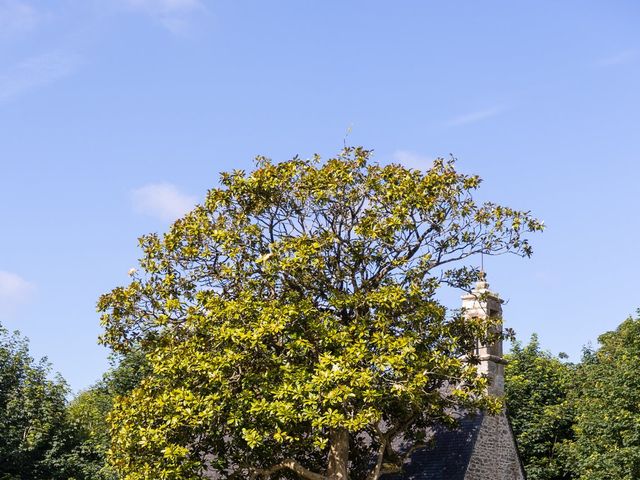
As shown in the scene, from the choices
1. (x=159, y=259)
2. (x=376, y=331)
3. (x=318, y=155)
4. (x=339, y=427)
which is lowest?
(x=339, y=427)

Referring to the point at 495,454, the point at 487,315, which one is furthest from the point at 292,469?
the point at 487,315

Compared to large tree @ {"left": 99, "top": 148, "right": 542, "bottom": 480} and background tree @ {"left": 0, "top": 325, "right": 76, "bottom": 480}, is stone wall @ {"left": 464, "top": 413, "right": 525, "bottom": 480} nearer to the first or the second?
large tree @ {"left": 99, "top": 148, "right": 542, "bottom": 480}

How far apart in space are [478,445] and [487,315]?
4.21 meters

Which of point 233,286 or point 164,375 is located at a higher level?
point 233,286

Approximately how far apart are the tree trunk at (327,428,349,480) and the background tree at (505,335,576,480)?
71.5 feet

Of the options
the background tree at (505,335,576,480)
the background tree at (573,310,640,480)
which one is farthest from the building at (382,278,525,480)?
the background tree at (505,335,576,480)

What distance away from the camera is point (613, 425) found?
132 ft

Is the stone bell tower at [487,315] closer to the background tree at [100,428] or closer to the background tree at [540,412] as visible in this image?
the background tree at [100,428]

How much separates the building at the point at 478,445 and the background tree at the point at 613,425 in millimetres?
9432

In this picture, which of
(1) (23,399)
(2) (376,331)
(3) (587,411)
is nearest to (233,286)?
(2) (376,331)

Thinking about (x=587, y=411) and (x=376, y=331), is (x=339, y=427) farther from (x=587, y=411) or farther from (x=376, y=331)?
(x=587, y=411)

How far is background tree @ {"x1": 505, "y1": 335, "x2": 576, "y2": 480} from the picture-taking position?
48188 millimetres

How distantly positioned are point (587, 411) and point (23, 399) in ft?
84.7

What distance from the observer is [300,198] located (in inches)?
1081
